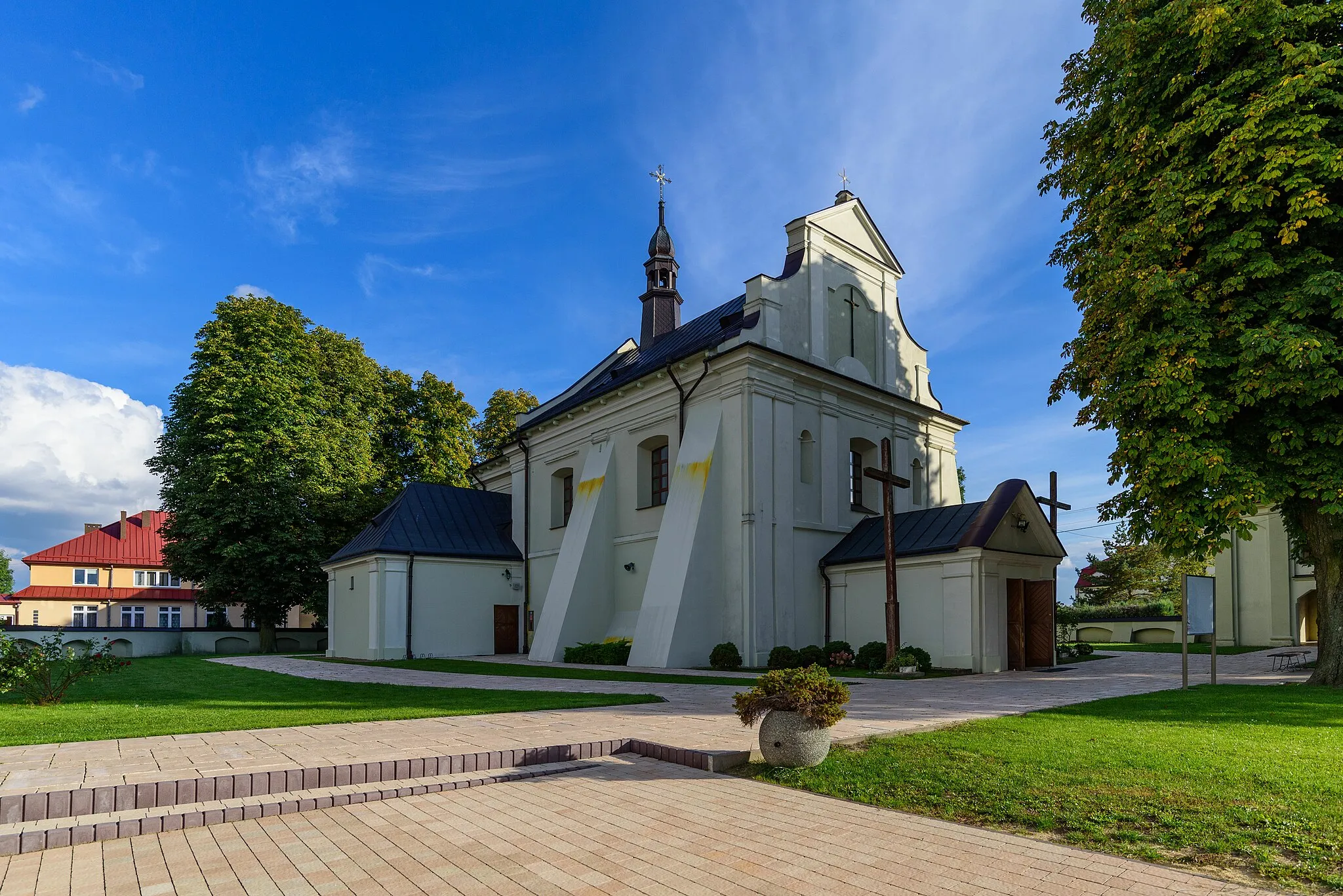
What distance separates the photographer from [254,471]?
1280 inches

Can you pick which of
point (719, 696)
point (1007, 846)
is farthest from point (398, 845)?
point (719, 696)

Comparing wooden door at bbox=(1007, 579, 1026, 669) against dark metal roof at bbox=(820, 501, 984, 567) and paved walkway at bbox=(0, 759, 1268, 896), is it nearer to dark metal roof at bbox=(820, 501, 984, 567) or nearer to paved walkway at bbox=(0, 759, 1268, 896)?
dark metal roof at bbox=(820, 501, 984, 567)

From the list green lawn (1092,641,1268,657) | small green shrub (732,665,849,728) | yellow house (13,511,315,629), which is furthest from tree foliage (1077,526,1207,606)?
yellow house (13,511,315,629)

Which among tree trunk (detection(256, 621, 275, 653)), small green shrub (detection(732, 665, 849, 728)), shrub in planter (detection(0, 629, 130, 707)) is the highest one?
small green shrub (detection(732, 665, 849, 728))

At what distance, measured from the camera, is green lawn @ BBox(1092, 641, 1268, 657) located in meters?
27.9

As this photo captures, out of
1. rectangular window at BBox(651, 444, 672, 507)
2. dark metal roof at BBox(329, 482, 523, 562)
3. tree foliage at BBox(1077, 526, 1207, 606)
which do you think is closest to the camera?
rectangular window at BBox(651, 444, 672, 507)

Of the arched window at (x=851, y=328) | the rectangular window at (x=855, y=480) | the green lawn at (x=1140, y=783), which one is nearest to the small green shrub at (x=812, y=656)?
the rectangular window at (x=855, y=480)

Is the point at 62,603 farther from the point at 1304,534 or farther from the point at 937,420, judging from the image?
the point at 1304,534

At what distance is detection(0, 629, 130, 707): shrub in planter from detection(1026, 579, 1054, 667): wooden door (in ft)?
65.2

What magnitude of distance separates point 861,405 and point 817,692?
19.3m

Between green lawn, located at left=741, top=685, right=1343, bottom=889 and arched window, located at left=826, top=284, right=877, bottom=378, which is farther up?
arched window, located at left=826, top=284, right=877, bottom=378

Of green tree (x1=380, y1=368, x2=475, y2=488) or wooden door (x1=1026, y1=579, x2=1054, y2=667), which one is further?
green tree (x1=380, y1=368, x2=475, y2=488)

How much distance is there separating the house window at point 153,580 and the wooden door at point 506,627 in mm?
35463

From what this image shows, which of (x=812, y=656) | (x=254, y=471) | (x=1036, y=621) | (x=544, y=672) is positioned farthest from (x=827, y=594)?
(x=254, y=471)
